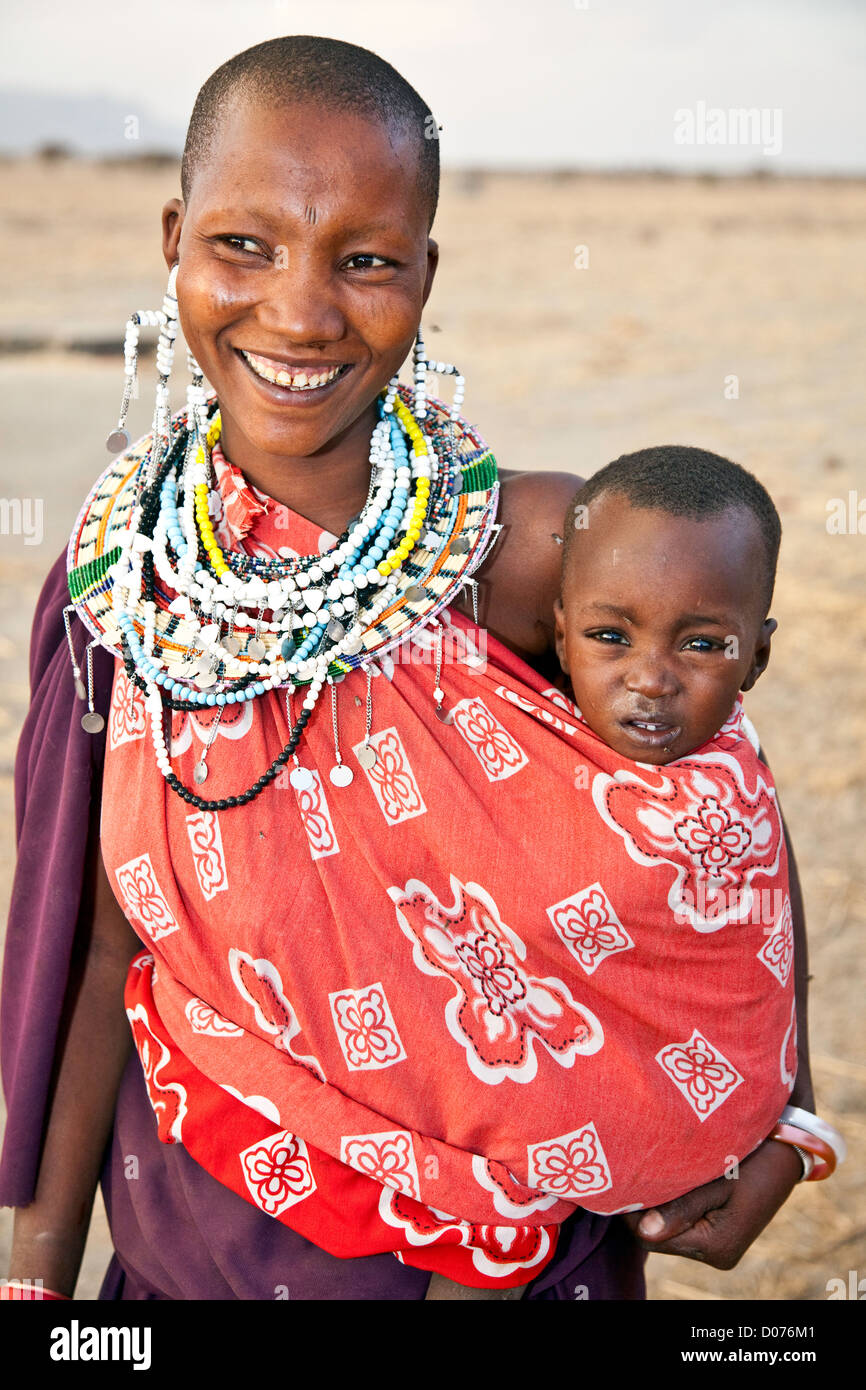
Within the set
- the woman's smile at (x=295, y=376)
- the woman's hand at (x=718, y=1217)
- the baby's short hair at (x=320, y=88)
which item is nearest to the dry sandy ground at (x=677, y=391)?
the woman's hand at (x=718, y=1217)

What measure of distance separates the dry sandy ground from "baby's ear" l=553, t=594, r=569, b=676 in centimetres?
172

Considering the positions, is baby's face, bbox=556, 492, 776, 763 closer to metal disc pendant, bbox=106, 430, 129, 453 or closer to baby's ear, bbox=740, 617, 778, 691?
baby's ear, bbox=740, 617, 778, 691

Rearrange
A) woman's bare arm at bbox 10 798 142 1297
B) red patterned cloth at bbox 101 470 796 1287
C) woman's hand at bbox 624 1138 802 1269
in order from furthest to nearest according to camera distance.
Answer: woman's bare arm at bbox 10 798 142 1297 → woman's hand at bbox 624 1138 802 1269 → red patterned cloth at bbox 101 470 796 1287

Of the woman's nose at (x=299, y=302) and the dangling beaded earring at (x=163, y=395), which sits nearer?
the woman's nose at (x=299, y=302)

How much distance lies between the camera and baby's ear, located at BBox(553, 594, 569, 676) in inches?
70.5

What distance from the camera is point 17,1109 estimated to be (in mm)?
1802

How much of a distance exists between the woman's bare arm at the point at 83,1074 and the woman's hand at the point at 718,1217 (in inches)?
30.3

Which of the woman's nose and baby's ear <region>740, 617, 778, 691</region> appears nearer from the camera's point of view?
the woman's nose

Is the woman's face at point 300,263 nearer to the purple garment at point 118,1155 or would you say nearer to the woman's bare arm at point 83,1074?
the purple garment at point 118,1155

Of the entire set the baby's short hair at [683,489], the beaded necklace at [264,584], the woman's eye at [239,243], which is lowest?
the beaded necklace at [264,584]

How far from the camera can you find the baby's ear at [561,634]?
179cm

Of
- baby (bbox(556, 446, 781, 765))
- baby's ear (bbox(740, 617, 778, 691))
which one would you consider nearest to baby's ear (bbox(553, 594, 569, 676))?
baby (bbox(556, 446, 781, 765))

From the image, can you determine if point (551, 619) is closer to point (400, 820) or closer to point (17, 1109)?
point (400, 820)
